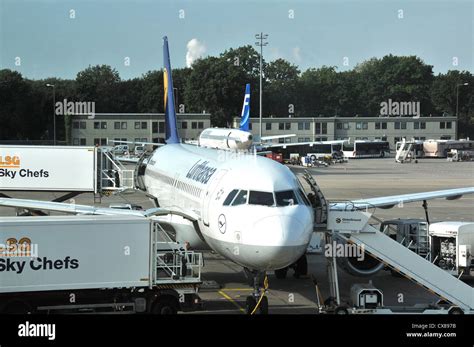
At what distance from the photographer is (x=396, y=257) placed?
22.9 metres

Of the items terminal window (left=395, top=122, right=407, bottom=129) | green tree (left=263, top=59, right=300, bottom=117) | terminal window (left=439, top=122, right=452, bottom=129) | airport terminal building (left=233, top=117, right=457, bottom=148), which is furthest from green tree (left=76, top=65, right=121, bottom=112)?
terminal window (left=439, top=122, right=452, bottom=129)

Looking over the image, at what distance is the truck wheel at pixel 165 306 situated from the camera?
66.6 feet

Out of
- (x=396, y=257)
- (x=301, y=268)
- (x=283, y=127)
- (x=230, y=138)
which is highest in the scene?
(x=283, y=127)

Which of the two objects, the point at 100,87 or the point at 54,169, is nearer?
the point at 54,169

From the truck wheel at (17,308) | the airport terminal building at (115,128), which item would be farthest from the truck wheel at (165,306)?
the airport terminal building at (115,128)

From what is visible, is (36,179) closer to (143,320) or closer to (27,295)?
(27,295)

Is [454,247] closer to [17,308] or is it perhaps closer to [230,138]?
[17,308]

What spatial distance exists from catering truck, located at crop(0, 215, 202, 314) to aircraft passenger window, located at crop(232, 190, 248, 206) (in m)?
2.57

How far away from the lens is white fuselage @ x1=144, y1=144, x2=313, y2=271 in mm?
18688

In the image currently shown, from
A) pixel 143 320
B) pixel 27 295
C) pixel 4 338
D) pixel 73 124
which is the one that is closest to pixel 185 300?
pixel 27 295

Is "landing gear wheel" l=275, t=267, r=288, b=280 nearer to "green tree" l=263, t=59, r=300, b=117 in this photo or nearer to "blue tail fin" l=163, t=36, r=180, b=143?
"blue tail fin" l=163, t=36, r=180, b=143

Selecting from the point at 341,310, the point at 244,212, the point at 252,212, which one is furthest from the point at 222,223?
the point at 341,310

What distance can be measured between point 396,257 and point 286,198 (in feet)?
18.0

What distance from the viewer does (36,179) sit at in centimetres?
3578
